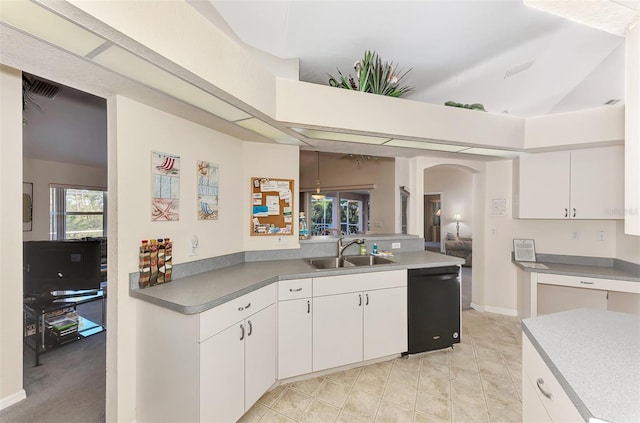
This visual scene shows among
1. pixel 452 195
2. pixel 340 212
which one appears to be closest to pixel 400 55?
pixel 340 212

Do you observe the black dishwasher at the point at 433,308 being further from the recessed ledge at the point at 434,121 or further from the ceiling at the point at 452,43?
the ceiling at the point at 452,43

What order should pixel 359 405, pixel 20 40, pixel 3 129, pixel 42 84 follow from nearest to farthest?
pixel 20 40, pixel 3 129, pixel 359 405, pixel 42 84

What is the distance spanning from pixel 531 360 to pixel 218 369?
165 centimetres

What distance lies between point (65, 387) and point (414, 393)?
9.21 ft

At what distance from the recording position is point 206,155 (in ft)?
7.32

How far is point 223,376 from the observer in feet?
5.21

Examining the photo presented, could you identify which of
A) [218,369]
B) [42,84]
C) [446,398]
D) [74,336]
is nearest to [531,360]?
[446,398]

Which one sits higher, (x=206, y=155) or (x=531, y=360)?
(x=206, y=155)

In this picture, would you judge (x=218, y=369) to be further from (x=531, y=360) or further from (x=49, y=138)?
(x=49, y=138)

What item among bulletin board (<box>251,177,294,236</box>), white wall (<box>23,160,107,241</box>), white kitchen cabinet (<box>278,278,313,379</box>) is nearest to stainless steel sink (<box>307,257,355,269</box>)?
bulletin board (<box>251,177,294,236</box>)

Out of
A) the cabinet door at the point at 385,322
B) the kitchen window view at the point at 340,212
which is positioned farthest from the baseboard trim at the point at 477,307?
the kitchen window view at the point at 340,212

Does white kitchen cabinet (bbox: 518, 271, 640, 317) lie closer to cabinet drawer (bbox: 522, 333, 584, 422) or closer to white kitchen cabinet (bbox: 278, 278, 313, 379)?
cabinet drawer (bbox: 522, 333, 584, 422)

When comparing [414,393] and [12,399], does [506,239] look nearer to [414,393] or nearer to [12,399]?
[414,393]

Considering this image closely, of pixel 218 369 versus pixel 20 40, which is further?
pixel 218 369
